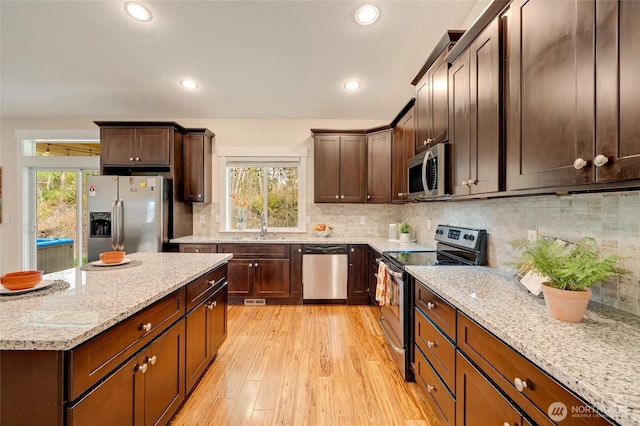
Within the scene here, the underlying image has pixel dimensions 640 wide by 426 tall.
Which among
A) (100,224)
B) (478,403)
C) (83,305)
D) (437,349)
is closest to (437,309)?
(437,349)

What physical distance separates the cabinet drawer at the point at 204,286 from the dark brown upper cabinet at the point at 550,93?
1.95m

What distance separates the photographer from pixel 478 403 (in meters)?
1.09

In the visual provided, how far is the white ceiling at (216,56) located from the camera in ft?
7.57

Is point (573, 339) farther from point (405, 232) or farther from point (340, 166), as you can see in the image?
point (340, 166)

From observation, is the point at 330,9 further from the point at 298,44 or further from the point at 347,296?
the point at 347,296

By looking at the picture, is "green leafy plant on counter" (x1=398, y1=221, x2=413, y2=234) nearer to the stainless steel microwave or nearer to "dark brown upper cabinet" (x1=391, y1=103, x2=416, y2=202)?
"dark brown upper cabinet" (x1=391, y1=103, x2=416, y2=202)

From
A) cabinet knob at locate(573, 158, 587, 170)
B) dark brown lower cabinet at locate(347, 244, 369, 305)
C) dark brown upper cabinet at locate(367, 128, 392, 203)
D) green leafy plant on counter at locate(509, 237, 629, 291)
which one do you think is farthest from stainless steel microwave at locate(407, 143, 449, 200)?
dark brown lower cabinet at locate(347, 244, 369, 305)

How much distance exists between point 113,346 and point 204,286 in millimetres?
853

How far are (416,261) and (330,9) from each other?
7.55 ft

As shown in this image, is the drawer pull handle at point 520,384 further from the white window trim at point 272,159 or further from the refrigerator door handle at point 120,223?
the refrigerator door handle at point 120,223

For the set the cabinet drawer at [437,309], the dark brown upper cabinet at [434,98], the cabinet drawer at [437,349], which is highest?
the dark brown upper cabinet at [434,98]

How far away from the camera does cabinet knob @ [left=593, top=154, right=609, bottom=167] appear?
0.81m

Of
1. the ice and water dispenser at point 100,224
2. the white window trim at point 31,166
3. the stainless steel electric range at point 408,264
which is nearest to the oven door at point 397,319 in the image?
the stainless steel electric range at point 408,264

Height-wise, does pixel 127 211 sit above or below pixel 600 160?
below
